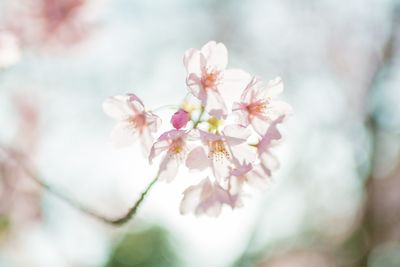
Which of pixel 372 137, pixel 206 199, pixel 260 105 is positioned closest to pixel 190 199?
pixel 206 199

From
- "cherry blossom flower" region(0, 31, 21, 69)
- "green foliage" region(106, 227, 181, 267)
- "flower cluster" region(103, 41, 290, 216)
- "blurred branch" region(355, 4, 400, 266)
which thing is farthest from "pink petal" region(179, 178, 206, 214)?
"green foliage" region(106, 227, 181, 267)

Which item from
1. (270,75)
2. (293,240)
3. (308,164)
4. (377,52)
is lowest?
(293,240)

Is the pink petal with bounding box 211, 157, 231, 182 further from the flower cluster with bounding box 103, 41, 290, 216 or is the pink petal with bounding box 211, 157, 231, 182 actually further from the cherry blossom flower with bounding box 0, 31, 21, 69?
the cherry blossom flower with bounding box 0, 31, 21, 69

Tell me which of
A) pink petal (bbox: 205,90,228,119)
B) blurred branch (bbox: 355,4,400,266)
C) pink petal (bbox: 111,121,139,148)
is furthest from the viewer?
blurred branch (bbox: 355,4,400,266)

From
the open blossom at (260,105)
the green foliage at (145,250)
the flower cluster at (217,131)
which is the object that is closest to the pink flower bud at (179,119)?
the flower cluster at (217,131)

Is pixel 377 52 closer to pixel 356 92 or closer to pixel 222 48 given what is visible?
pixel 356 92

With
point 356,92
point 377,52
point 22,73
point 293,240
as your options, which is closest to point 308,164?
point 356,92
